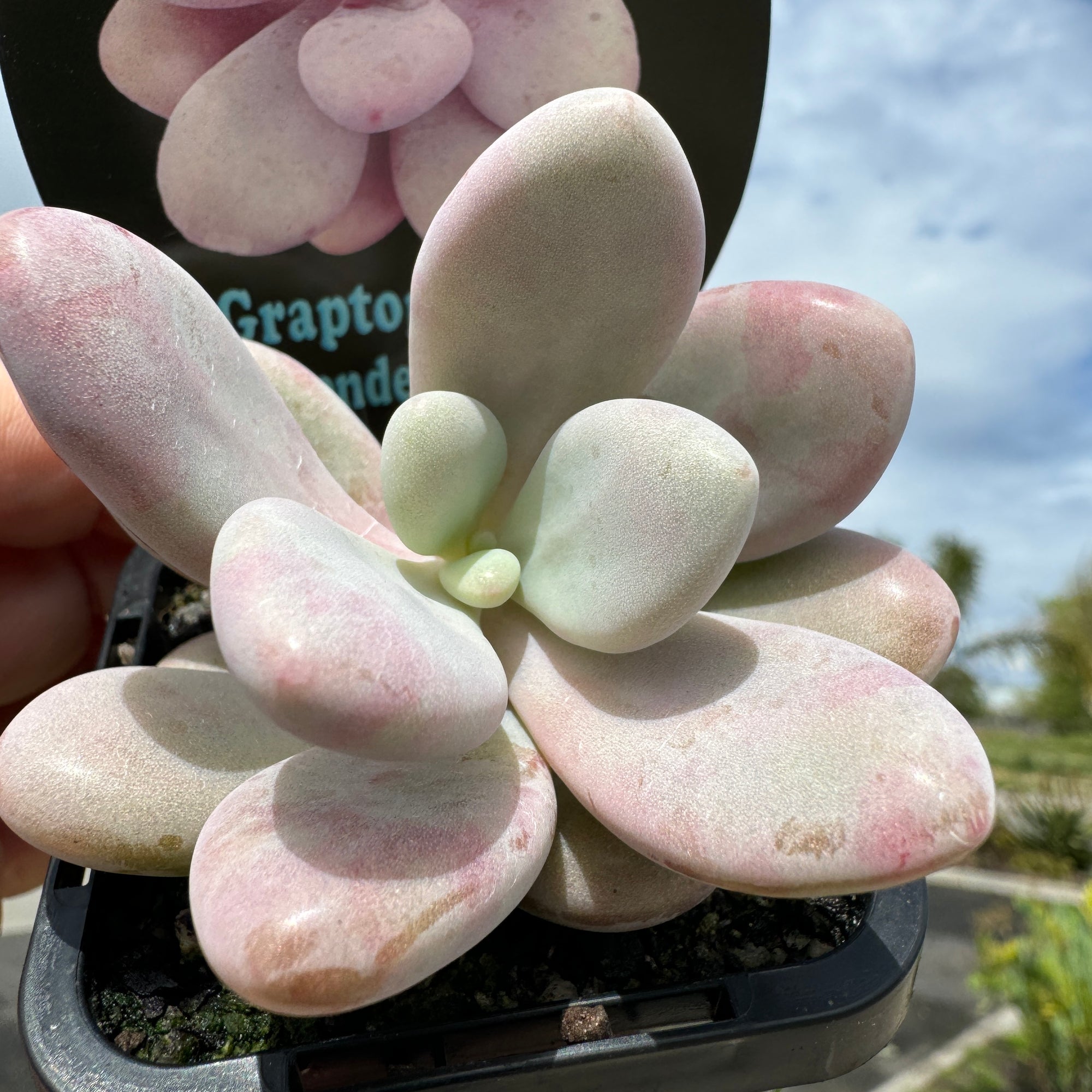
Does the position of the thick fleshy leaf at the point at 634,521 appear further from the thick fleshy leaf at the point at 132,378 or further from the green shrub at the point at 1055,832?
the green shrub at the point at 1055,832

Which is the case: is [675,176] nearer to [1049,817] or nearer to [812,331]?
[812,331]

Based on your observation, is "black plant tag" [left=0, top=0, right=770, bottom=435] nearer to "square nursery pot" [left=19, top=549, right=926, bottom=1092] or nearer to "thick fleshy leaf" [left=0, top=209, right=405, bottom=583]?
"thick fleshy leaf" [left=0, top=209, right=405, bottom=583]

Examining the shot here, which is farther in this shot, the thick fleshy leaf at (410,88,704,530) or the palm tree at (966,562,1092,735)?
the palm tree at (966,562,1092,735)

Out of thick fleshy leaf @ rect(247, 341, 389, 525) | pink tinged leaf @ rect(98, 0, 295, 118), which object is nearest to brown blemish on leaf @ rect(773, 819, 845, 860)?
thick fleshy leaf @ rect(247, 341, 389, 525)

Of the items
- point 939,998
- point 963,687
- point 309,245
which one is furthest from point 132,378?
point 963,687

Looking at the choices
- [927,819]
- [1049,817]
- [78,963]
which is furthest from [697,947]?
[1049,817]

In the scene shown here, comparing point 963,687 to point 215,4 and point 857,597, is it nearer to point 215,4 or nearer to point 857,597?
point 857,597
